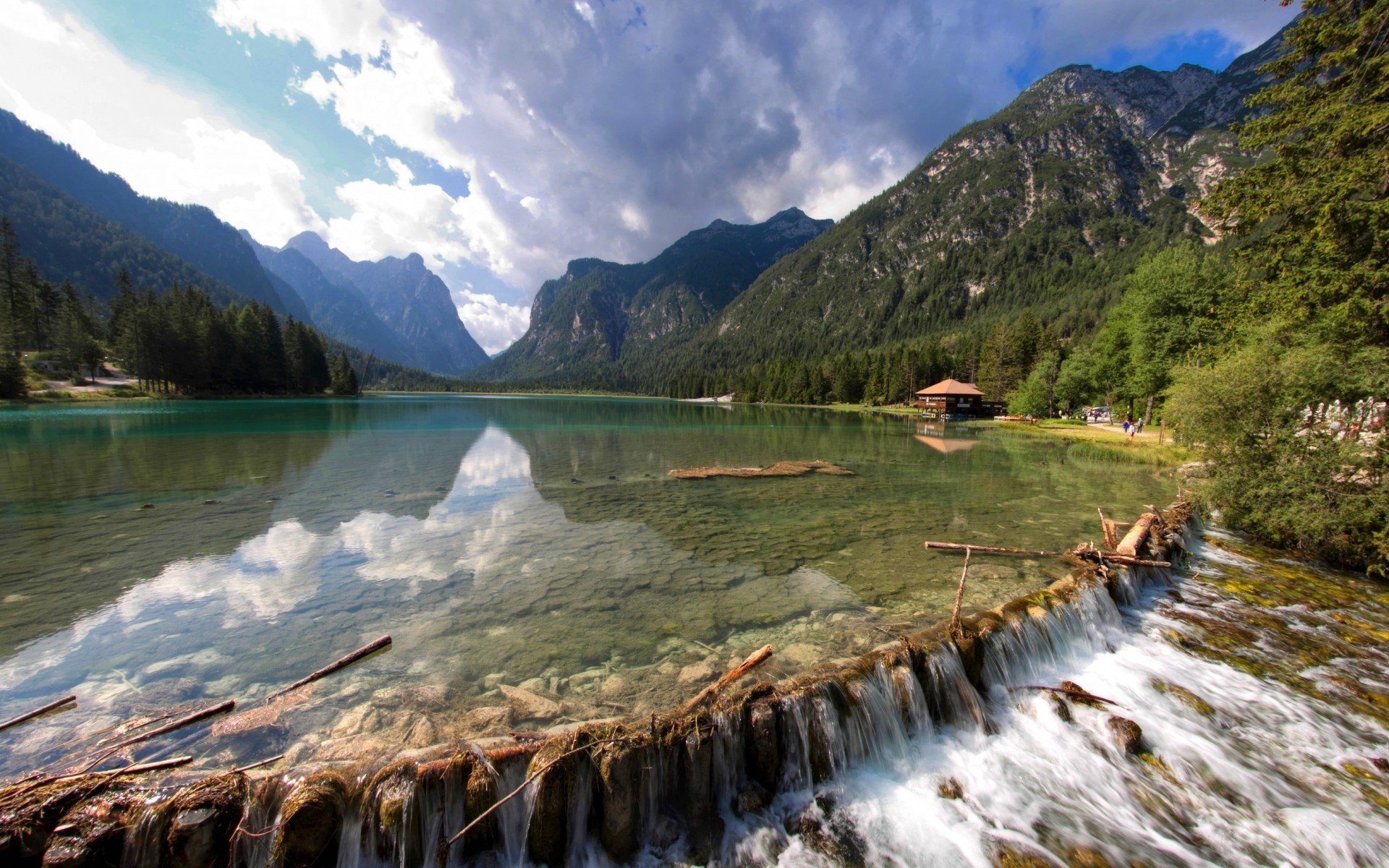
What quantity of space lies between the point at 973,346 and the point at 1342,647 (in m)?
116

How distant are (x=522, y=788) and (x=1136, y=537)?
626 inches

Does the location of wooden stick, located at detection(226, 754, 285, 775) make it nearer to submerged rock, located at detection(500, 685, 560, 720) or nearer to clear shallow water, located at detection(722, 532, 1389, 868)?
submerged rock, located at detection(500, 685, 560, 720)

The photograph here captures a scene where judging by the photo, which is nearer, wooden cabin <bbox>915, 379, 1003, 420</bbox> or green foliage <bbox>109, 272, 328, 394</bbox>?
green foliage <bbox>109, 272, 328, 394</bbox>

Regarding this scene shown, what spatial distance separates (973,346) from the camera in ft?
359

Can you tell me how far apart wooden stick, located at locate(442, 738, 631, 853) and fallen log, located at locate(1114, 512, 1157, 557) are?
13.5 metres

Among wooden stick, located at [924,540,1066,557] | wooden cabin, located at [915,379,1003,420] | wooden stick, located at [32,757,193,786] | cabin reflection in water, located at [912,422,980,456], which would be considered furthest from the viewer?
wooden cabin, located at [915,379,1003,420]

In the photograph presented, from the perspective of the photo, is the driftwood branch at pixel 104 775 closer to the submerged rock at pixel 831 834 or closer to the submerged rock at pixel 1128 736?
the submerged rock at pixel 831 834

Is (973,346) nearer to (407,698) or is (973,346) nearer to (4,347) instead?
(407,698)

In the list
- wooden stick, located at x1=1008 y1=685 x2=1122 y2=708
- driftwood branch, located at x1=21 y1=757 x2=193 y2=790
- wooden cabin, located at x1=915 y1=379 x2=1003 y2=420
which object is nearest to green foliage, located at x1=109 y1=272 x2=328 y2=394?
driftwood branch, located at x1=21 y1=757 x2=193 y2=790

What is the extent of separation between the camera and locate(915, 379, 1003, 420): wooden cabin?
82.7 m

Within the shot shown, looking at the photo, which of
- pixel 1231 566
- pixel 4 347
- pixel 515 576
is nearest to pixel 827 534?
pixel 515 576

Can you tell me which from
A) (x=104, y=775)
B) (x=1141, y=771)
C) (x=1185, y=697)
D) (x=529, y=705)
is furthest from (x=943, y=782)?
(x=104, y=775)

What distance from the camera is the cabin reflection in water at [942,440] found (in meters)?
39.2

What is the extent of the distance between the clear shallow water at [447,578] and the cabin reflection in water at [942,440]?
11575 mm
